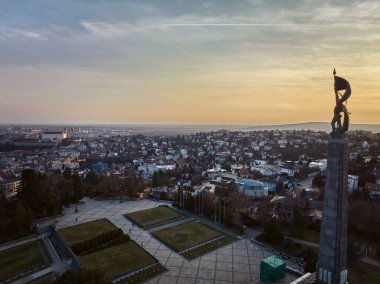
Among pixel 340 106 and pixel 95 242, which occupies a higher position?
pixel 340 106

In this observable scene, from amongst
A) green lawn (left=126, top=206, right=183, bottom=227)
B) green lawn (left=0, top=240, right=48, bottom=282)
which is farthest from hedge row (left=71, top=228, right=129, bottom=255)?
green lawn (left=126, top=206, right=183, bottom=227)

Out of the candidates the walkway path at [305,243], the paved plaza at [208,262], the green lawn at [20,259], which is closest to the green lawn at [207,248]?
the paved plaza at [208,262]

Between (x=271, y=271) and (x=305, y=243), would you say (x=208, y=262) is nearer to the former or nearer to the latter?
(x=271, y=271)

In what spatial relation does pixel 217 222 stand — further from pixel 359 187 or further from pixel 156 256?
pixel 359 187

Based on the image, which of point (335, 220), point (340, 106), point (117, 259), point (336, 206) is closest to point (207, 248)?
point (117, 259)

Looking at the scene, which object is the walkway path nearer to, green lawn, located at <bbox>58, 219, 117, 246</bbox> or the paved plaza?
the paved plaza

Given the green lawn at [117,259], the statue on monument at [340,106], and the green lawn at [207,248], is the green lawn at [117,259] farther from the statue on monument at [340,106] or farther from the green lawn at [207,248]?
the statue on monument at [340,106]
